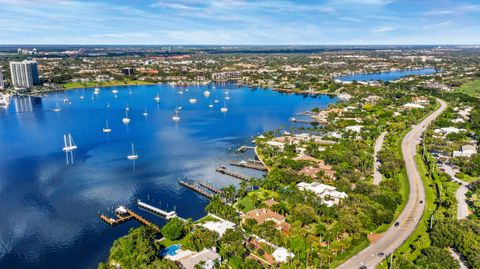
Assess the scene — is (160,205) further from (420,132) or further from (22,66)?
(22,66)

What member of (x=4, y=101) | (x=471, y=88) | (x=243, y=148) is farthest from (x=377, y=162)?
(x=4, y=101)

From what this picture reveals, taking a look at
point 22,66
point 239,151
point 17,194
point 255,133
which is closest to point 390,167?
point 239,151

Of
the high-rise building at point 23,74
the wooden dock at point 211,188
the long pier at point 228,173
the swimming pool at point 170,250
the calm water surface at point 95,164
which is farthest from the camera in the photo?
the high-rise building at point 23,74

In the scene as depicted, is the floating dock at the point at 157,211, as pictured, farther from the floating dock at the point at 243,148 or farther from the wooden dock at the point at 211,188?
the floating dock at the point at 243,148

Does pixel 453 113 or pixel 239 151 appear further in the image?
pixel 453 113

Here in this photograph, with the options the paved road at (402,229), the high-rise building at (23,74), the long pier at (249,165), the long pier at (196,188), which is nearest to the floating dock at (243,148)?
the long pier at (249,165)

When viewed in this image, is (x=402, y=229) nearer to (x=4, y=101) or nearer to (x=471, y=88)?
A: (x=471, y=88)

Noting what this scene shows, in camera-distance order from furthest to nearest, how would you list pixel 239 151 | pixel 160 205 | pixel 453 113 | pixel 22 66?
pixel 22 66
pixel 453 113
pixel 239 151
pixel 160 205
